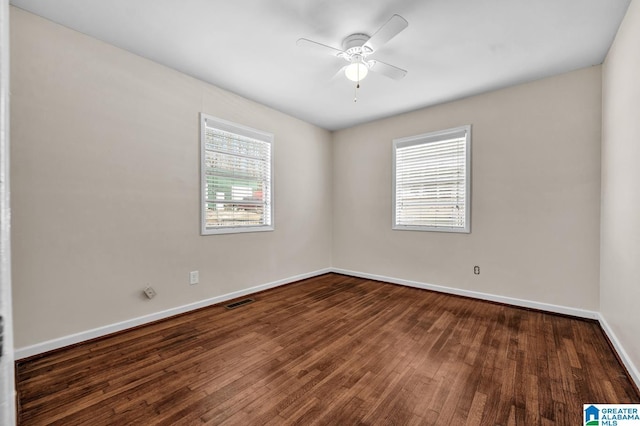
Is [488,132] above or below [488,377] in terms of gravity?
above

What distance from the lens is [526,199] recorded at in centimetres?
317

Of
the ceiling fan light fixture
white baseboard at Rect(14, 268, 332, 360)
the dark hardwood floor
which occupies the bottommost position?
the dark hardwood floor

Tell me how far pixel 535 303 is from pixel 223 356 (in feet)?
11.0

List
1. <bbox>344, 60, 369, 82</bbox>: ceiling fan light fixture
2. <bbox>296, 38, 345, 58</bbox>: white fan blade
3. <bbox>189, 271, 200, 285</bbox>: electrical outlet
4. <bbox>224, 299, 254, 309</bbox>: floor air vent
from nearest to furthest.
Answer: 1. <bbox>296, 38, 345, 58</bbox>: white fan blade
2. <bbox>344, 60, 369, 82</bbox>: ceiling fan light fixture
3. <bbox>189, 271, 200, 285</bbox>: electrical outlet
4. <bbox>224, 299, 254, 309</bbox>: floor air vent

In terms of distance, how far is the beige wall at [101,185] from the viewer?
212cm

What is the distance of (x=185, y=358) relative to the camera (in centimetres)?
212

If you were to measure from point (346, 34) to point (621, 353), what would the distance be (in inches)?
130

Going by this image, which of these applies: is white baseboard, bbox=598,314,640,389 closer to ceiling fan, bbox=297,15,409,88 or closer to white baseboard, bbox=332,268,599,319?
white baseboard, bbox=332,268,599,319

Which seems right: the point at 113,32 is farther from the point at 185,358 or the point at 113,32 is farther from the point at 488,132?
the point at 488,132

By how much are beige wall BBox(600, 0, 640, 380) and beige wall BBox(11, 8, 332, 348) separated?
3.65 meters

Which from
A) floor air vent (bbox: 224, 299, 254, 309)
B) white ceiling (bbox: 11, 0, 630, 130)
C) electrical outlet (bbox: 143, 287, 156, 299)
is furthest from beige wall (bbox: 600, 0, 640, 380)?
electrical outlet (bbox: 143, 287, 156, 299)

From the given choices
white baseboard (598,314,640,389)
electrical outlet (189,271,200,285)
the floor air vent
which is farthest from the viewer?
the floor air vent

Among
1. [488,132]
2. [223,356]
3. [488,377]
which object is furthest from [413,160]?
[223,356]

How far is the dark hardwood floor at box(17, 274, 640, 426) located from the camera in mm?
1558
